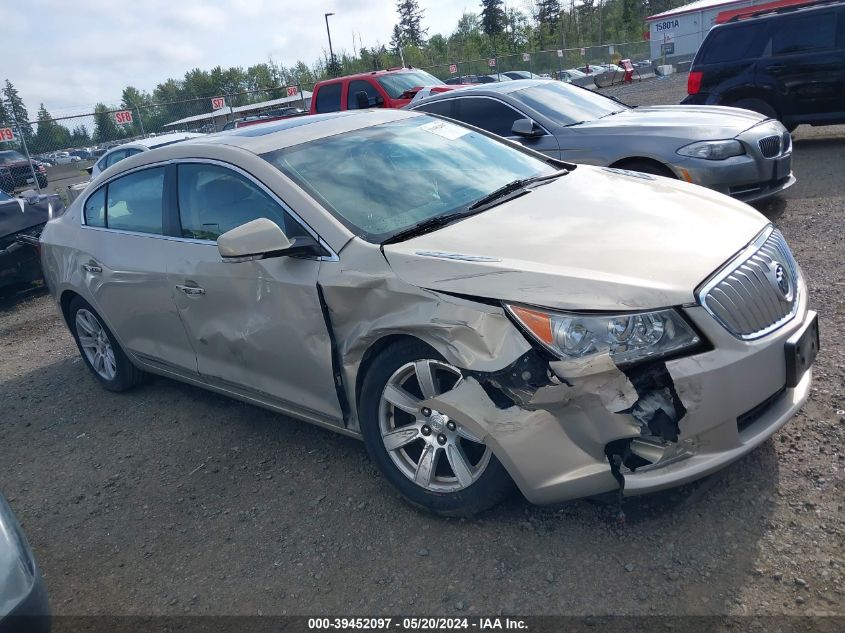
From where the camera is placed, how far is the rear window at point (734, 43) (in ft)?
33.4

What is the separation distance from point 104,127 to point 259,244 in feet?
71.6

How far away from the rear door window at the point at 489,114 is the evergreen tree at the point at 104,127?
16.2 metres

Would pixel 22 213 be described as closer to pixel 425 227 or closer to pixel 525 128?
pixel 525 128

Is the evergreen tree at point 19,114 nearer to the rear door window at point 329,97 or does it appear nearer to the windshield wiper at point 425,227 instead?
the rear door window at point 329,97

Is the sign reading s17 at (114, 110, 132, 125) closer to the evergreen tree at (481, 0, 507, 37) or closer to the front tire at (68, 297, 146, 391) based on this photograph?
the front tire at (68, 297, 146, 391)

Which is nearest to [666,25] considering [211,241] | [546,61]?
[546,61]

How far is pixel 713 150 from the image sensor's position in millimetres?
6582

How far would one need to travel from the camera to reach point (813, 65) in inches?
384

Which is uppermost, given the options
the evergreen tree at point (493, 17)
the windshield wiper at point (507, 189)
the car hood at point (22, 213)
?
the evergreen tree at point (493, 17)

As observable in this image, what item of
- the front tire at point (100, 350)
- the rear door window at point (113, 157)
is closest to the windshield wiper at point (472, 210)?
the front tire at point (100, 350)

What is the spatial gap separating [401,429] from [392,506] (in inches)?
17.3

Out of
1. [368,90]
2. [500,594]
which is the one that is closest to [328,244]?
[500,594]

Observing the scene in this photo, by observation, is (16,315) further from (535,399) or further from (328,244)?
(535,399)

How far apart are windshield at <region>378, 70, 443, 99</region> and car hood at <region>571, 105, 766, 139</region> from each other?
6.77 metres
